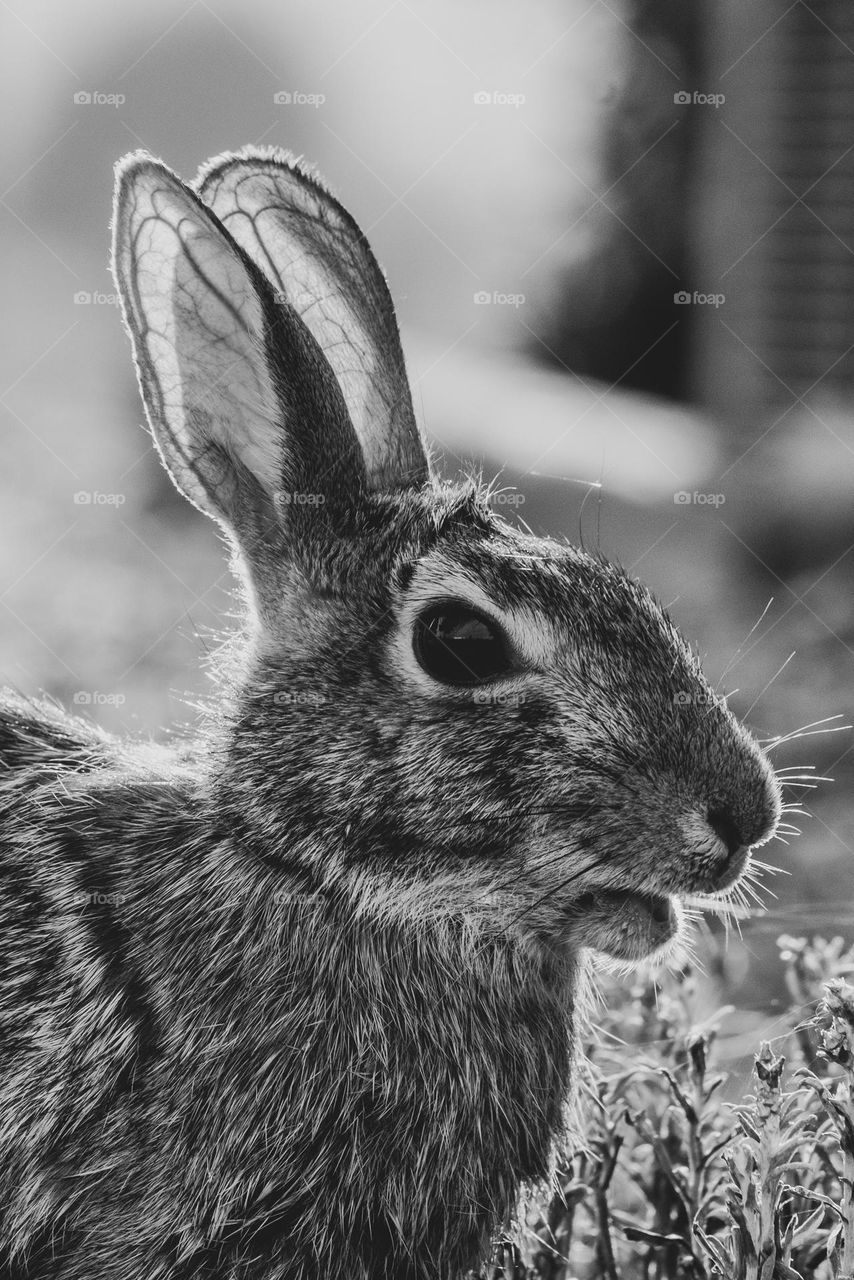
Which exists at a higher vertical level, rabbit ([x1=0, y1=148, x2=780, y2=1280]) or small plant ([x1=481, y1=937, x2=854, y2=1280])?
rabbit ([x1=0, y1=148, x2=780, y2=1280])

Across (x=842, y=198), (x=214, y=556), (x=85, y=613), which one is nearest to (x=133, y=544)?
(x=214, y=556)

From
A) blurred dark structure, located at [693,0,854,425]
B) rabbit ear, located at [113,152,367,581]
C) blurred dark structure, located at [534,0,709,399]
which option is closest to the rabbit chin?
rabbit ear, located at [113,152,367,581]

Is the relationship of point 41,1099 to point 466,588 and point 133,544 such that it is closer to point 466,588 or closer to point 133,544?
point 466,588

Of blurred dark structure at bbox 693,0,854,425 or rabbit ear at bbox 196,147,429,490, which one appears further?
blurred dark structure at bbox 693,0,854,425

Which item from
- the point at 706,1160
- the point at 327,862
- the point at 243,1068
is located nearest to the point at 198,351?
the point at 327,862

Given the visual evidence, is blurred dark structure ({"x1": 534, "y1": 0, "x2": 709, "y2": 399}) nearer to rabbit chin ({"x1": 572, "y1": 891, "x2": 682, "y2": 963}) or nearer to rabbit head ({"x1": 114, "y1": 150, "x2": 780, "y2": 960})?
rabbit head ({"x1": 114, "y1": 150, "x2": 780, "y2": 960})

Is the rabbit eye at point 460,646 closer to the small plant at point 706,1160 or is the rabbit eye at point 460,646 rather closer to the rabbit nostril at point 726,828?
the rabbit nostril at point 726,828
